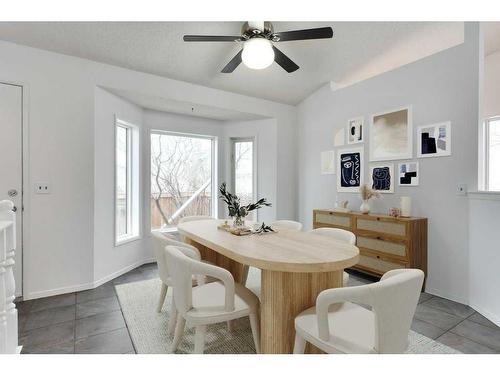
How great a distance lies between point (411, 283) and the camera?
1.00 meters

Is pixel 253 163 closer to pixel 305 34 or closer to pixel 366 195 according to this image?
pixel 366 195

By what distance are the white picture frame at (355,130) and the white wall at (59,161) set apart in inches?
114

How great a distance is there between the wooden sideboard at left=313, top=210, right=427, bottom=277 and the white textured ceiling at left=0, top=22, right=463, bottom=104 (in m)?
1.95

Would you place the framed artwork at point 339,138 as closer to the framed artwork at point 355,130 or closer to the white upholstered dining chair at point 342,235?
the framed artwork at point 355,130

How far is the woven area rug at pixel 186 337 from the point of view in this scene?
5.65 ft

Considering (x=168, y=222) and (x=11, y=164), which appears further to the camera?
(x=168, y=222)

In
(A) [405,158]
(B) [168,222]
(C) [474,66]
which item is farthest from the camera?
(B) [168,222]

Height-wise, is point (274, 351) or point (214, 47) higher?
point (214, 47)

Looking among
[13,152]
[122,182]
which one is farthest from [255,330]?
[122,182]

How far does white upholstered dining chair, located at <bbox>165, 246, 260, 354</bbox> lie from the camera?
1329 mm

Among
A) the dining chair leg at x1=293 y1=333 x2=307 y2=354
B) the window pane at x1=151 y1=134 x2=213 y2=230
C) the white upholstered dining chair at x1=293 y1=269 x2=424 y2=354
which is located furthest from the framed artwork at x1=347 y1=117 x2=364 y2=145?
the dining chair leg at x1=293 y1=333 x2=307 y2=354
